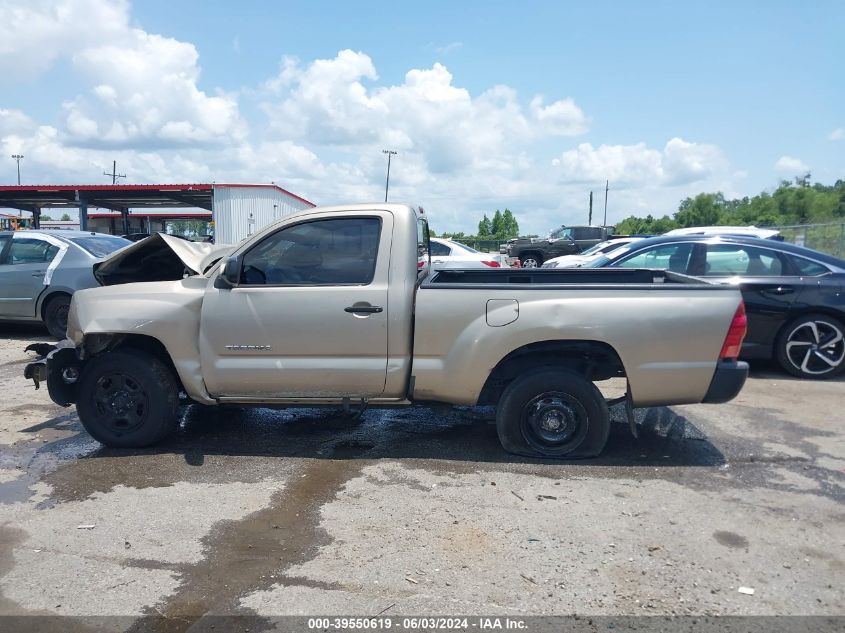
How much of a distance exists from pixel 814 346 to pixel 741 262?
1.23 metres

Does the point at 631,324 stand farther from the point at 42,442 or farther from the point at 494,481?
the point at 42,442

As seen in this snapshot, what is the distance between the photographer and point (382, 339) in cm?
480

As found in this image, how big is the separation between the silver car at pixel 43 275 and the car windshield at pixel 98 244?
17 mm

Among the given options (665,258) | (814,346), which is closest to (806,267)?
(814,346)

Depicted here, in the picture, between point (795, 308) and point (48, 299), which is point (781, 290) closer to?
point (795, 308)

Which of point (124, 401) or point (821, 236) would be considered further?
point (821, 236)

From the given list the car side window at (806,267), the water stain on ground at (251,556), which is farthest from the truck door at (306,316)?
the car side window at (806,267)

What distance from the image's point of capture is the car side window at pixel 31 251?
9.86m

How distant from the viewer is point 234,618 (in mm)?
3055

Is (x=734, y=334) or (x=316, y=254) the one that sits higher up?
(x=316, y=254)

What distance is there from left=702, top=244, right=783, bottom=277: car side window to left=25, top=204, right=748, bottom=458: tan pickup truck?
10.6 feet

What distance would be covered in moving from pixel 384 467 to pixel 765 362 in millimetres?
5779

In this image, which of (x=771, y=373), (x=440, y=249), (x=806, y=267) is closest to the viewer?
(x=806, y=267)

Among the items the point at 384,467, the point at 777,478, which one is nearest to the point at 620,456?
the point at 777,478
